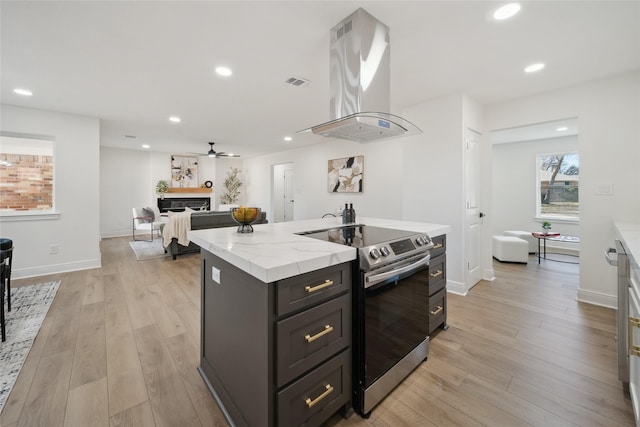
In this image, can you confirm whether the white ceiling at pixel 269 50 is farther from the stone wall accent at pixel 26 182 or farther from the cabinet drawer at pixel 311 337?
the cabinet drawer at pixel 311 337

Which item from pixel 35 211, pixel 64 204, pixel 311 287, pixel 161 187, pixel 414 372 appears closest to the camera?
pixel 311 287

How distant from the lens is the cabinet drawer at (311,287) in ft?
3.56

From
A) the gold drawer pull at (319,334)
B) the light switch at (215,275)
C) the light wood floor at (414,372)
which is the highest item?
the light switch at (215,275)

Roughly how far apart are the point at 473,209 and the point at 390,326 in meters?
2.55

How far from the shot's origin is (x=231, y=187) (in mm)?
9094

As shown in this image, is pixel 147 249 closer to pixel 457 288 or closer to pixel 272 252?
pixel 272 252

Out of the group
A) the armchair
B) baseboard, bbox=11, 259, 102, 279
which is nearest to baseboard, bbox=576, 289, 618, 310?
baseboard, bbox=11, 259, 102, 279

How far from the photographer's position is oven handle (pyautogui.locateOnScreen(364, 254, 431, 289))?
1371mm

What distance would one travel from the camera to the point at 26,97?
3.29 meters

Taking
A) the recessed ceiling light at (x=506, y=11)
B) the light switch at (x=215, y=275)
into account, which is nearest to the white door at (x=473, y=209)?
the recessed ceiling light at (x=506, y=11)

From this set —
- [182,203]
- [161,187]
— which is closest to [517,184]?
[182,203]

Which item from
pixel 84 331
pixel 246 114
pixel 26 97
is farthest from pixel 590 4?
pixel 26 97

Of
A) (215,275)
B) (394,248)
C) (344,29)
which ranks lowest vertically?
(215,275)

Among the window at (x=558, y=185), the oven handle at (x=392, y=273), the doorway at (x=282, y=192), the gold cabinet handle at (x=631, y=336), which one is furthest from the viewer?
the doorway at (x=282, y=192)
